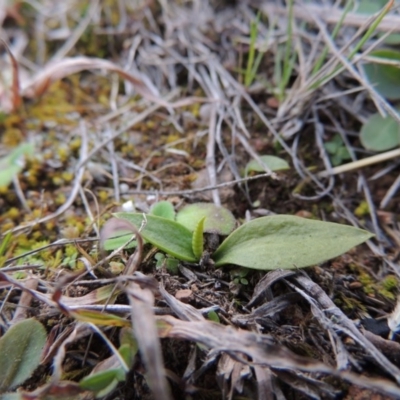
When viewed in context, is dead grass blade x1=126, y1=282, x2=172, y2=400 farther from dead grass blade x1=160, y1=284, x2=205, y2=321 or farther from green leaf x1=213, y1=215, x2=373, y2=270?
green leaf x1=213, y1=215, x2=373, y2=270

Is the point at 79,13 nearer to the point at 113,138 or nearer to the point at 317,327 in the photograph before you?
the point at 113,138

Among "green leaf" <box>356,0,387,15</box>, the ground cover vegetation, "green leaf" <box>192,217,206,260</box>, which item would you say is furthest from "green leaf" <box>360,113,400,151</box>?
"green leaf" <box>192,217,206,260</box>

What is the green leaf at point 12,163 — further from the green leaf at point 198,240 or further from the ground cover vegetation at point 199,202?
the green leaf at point 198,240

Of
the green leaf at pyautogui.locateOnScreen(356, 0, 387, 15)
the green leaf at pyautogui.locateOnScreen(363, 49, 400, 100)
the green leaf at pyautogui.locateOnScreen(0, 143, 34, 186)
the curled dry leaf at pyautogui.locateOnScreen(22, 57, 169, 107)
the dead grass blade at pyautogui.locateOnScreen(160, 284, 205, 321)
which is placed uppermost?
the green leaf at pyautogui.locateOnScreen(356, 0, 387, 15)

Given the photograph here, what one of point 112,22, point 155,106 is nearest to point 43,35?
point 112,22

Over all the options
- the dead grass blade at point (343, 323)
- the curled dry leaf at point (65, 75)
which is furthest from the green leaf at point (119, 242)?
the curled dry leaf at point (65, 75)

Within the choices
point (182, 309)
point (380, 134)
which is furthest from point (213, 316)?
point (380, 134)
